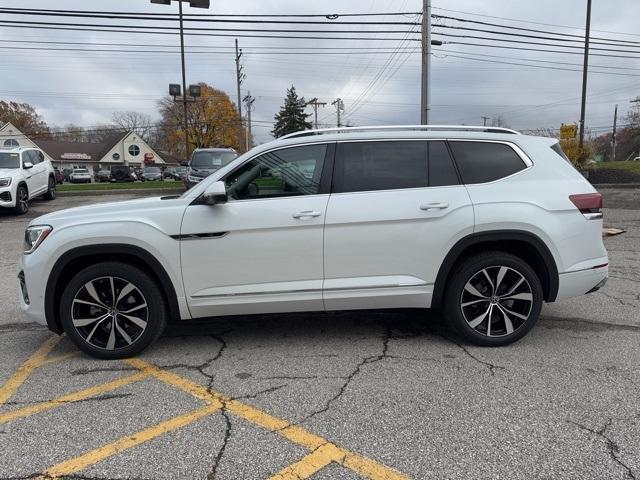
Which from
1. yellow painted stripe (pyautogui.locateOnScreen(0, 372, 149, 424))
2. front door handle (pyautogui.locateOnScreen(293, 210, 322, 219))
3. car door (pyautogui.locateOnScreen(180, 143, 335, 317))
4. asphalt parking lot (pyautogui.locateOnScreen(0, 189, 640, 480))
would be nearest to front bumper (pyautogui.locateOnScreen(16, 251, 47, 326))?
asphalt parking lot (pyautogui.locateOnScreen(0, 189, 640, 480))

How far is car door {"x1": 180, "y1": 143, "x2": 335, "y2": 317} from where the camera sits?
4031mm

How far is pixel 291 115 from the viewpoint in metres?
72.4

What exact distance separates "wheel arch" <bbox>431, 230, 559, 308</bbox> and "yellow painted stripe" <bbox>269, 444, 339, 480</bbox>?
5.94ft

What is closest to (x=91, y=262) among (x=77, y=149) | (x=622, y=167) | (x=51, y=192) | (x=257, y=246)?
(x=257, y=246)

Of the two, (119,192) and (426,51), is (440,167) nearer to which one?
(426,51)

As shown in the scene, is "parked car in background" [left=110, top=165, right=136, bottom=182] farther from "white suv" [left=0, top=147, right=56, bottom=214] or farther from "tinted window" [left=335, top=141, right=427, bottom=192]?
"tinted window" [left=335, top=141, right=427, bottom=192]

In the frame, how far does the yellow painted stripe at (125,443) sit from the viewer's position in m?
2.70

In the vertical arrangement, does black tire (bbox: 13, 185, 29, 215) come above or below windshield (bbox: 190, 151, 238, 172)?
below

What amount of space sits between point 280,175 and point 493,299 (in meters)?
2.07

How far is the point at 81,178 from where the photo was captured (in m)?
51.5

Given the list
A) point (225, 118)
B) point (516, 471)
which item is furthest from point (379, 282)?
point (225, 118)

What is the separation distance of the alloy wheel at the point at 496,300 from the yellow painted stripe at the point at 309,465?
6.38 ft

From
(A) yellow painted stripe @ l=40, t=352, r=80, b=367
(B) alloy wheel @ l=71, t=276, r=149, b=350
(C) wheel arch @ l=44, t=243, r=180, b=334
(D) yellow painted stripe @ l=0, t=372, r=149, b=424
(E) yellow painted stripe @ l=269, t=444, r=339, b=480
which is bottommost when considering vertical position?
(A) yellow painted stripe @ l=40, t=352, r=80, b=367

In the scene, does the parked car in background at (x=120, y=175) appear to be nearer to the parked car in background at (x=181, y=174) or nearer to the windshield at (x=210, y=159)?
the parked car in background at (x=181, y=174)
